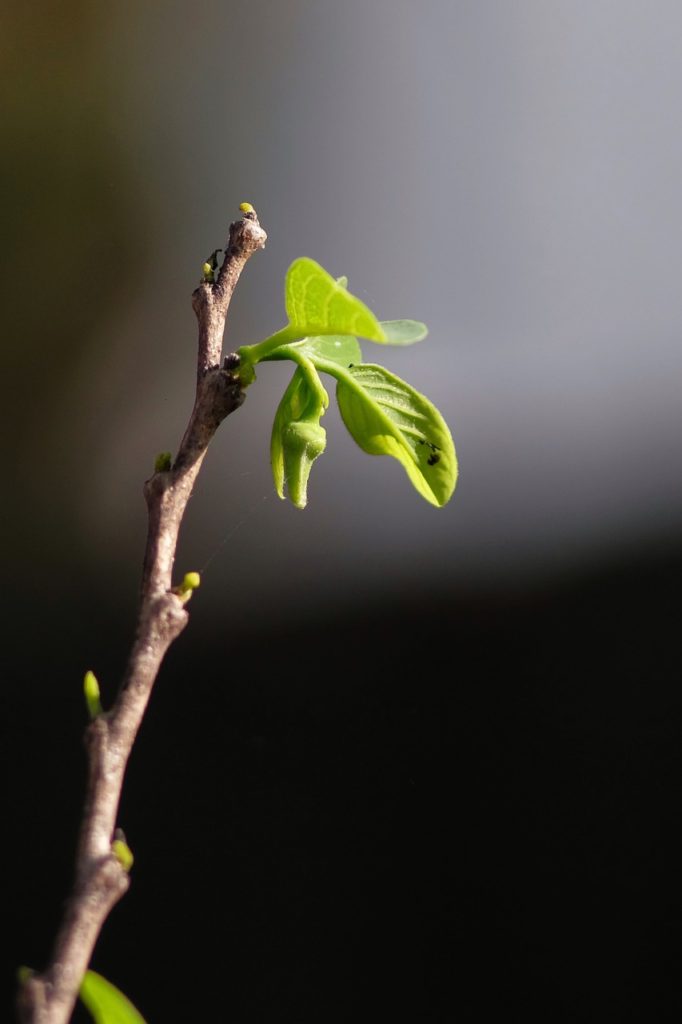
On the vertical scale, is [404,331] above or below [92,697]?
above

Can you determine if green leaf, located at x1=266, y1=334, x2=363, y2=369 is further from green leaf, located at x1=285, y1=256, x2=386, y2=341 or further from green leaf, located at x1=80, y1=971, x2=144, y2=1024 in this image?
green leaf, located at x1=80, y1=971, x2=144, y2=1024

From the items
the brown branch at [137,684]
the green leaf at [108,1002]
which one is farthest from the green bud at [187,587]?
the green leaf at [108,1002]

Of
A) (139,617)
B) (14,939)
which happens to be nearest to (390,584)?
(14,939)

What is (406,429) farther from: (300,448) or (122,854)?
(122,854)

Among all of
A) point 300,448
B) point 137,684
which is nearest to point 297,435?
point 300,448

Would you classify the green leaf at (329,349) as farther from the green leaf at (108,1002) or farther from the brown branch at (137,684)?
the green leaf at (108,1002)

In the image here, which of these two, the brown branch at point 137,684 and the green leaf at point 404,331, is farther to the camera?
the green leaf at point 404,331
